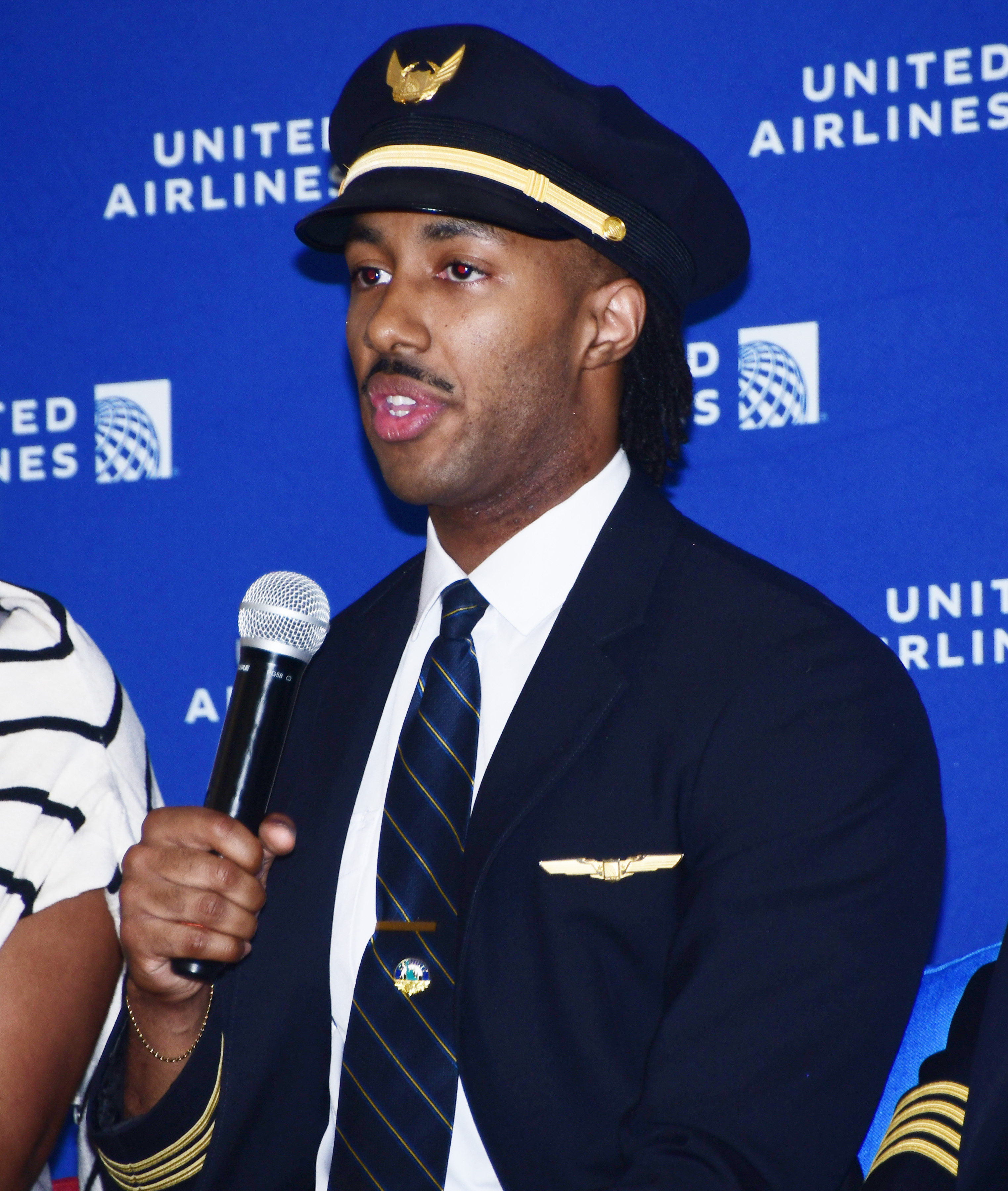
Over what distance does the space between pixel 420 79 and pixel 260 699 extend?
0.78 metres

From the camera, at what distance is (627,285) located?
1681 mm

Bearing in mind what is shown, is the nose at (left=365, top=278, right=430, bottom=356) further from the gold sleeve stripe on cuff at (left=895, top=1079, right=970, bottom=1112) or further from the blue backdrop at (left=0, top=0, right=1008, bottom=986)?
the gold sleeve stripe on cuff at (left=895, top=1079, right=970, bottom=1112)

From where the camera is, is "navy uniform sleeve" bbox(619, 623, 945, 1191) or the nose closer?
"navy uniform sleeve" bbox(619, 623, 945, 1191)

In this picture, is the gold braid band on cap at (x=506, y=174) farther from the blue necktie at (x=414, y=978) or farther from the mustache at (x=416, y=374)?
the blue necktie at (x=414, y=978)

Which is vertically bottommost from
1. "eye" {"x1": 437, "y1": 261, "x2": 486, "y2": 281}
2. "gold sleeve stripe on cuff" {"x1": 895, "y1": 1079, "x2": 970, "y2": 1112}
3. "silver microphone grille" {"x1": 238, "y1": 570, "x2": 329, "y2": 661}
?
"gold sleeve stripe on cuff" {"x1": 895, "y1": 1079, "x2": 970, "y2": 1112}

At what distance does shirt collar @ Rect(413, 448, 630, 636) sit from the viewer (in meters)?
1.62

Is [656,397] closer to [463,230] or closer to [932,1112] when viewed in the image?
[463,230]

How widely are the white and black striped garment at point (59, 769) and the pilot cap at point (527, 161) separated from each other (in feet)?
1.99

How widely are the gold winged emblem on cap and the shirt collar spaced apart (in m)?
0.48

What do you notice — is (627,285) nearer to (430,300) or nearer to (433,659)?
(430,300)

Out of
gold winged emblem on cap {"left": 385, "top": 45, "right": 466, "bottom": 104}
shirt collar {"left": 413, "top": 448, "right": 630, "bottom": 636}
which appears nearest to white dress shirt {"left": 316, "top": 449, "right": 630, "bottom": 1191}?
shirt collar {"left": 413, "top": 448, "right": 630, "bottom": 636}

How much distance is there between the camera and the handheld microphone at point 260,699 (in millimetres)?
1244

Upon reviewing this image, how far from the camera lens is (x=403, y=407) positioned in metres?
1.57

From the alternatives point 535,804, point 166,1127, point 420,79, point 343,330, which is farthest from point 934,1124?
point 343,330
